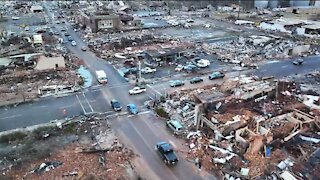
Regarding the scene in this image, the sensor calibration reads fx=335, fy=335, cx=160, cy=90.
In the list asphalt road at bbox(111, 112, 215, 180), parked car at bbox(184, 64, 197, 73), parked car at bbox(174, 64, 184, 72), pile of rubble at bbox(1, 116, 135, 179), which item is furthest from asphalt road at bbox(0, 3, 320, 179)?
parked car at bbox(184, 64, 197, 73)

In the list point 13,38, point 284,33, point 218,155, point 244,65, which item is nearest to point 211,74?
point 244,65

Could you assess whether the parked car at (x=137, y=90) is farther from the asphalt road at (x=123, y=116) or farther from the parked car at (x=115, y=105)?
the parked car at (x=115, y=105)

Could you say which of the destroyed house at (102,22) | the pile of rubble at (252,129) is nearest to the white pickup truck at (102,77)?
the pile of rubble at (252,129)

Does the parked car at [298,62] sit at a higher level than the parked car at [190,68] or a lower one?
higher

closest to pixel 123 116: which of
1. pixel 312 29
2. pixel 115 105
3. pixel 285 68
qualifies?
pixel 115 105

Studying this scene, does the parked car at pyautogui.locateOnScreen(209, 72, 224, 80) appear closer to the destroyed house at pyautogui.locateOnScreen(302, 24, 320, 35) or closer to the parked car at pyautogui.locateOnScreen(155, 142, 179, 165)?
the parked car at pyautogui.locateOnScreen(155, 142, 179, 165)

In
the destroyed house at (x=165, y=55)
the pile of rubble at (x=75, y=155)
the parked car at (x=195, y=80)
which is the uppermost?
the destroyed house at (x=165, y=55)
